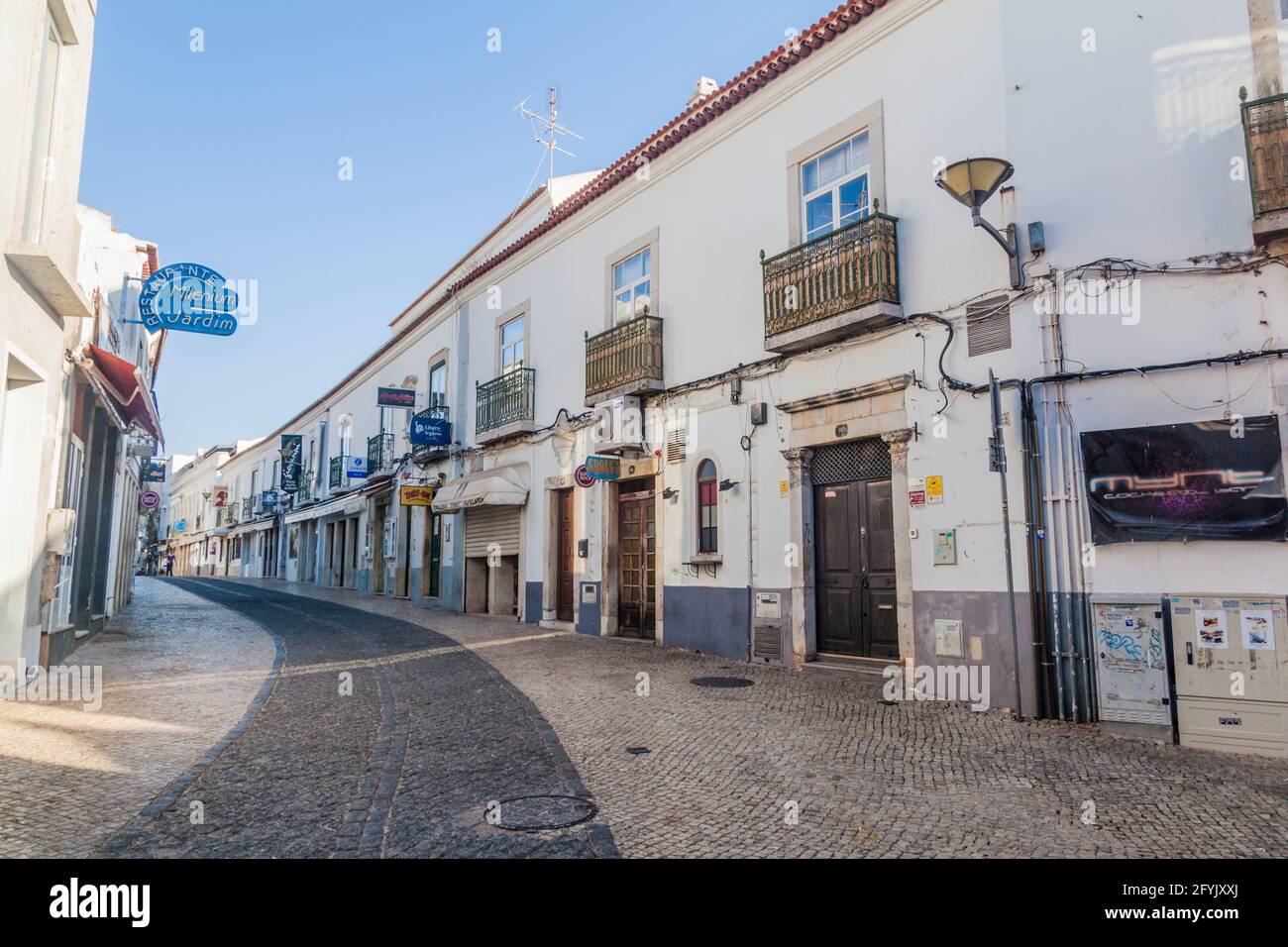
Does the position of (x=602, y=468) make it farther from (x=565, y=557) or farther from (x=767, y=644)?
(x=767, y=644)

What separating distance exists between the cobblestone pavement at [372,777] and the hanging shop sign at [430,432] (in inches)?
418

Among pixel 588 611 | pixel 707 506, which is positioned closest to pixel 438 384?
pixel 588 611

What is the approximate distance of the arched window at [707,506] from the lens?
11477 mm

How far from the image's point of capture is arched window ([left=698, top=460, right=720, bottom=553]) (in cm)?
1148

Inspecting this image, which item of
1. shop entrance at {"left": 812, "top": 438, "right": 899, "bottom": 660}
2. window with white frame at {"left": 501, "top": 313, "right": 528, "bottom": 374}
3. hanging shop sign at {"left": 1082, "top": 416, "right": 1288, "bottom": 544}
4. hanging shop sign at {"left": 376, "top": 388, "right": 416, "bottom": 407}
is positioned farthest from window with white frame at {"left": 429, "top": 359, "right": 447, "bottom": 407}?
hanging shop sign at {"left": 1082, "top": 416, "right": 1288, "bottom": 544}

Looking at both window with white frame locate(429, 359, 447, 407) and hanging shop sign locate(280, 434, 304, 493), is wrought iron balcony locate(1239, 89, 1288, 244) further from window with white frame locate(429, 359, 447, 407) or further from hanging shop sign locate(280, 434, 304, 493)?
hanging shop sign locate(280, 434, 304, 493)

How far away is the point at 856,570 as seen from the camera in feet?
31.2

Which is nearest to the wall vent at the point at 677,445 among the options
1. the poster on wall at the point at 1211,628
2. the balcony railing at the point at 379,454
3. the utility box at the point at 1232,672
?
the utility box at the point at 1232,672

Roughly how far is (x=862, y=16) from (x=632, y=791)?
28.8 ft

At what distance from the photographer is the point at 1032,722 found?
702cm

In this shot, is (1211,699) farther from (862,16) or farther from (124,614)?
(124,614)

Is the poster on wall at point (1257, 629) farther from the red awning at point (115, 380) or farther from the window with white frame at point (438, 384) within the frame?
the window with white frame at point (438, 384)

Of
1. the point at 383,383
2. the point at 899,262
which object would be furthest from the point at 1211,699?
the point at 383,383

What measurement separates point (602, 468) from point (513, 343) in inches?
223
